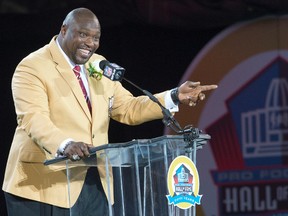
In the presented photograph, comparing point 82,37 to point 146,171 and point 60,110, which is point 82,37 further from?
point 146,171

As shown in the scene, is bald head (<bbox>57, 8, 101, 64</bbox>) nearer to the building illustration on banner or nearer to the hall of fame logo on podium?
the hall of fame logo on podium

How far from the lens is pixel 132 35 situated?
6.09 meters

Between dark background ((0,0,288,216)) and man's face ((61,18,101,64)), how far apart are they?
6.70 ft

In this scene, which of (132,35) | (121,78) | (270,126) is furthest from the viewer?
(132,35)

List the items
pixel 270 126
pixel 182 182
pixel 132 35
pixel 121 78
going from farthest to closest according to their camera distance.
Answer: pixel 132 35
pixel 270 126
pixel 121 78
pixel 182 182

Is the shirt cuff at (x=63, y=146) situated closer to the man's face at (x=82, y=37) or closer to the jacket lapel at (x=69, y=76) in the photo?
the jacket lapel at (x=69, y=76)

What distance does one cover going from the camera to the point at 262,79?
589cm

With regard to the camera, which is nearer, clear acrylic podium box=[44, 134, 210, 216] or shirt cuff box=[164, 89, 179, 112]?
clear acrylic podium box=[44, 134, 210, 216]

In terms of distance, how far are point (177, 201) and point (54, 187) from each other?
61cm

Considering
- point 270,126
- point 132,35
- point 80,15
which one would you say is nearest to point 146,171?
point 80,15

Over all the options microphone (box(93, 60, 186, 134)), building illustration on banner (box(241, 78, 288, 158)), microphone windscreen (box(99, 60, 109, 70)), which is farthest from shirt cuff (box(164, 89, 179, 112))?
building illustration on banner (box(241, 78, 288, 158))

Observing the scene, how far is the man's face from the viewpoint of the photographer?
3.95 m

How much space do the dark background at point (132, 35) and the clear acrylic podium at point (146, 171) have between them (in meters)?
2.48

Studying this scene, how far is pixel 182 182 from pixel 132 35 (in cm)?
266
